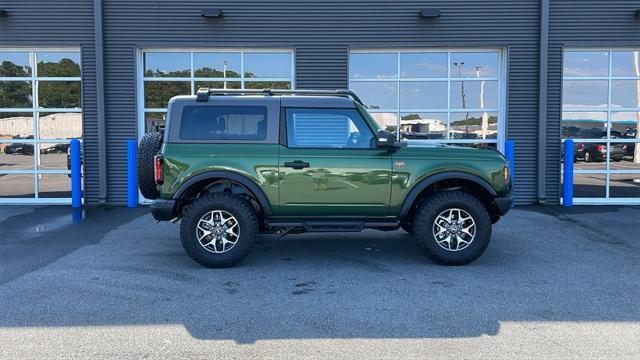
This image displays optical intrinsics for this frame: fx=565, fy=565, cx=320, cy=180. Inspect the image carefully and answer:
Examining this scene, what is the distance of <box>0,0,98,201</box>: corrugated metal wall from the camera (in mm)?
10945

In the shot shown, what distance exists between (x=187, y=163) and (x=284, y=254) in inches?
68.5

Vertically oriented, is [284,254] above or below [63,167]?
below

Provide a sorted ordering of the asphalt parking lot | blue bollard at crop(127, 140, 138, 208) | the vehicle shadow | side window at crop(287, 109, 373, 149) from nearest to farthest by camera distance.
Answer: the asphalt parking lot, the vehicle shadow, side window at crop(287, 109, 373, 149), blue bollard at crop(127, 140, 138, 208)

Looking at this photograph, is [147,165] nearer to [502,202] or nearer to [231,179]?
[231,179]

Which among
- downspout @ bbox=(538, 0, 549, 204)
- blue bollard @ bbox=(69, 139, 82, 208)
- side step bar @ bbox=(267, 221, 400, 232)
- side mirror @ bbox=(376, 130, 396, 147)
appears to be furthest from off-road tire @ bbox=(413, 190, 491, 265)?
blue bollard @ bbox=(69, 139, 82, 208)

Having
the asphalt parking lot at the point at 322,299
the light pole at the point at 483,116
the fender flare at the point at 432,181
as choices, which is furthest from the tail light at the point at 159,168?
the light pole at the point at 483,116

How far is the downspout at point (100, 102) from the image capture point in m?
10.8

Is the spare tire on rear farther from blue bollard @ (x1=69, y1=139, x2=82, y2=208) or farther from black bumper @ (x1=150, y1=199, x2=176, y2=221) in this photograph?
blue bollard @ (x1=69, y1=139, x2=82, y2=208)

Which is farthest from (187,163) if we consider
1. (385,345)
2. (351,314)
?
(385,345)

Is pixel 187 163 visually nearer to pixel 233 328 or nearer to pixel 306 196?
pixel 306 196

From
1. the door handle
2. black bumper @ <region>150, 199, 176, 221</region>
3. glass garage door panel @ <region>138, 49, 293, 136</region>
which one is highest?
glass garage door panel @ <region>138, 49, 293, 136</region>

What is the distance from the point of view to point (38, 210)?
10.6 m

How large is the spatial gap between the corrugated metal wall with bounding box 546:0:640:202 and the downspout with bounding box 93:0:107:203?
28.3 ft

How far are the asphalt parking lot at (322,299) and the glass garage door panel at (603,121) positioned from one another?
325cm
